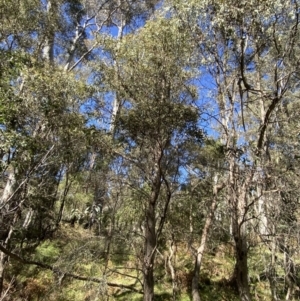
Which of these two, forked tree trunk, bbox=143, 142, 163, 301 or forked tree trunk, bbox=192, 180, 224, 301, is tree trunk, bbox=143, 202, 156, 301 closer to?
forked tree trunk, bbox=143, 142, 163, 301

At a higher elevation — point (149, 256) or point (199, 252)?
point (199, 252)

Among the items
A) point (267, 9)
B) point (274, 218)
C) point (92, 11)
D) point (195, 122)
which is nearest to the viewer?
point (267, 9)

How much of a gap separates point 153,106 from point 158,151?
960mm

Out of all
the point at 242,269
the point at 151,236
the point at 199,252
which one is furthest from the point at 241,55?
the point at 199,252

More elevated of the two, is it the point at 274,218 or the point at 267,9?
the point at 267,9

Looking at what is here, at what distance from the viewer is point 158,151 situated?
22.2 ft

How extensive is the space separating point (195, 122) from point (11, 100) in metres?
3.72

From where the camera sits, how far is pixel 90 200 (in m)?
10.9

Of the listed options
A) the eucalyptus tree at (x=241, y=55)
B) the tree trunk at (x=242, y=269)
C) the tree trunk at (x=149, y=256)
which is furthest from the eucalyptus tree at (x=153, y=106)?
the tree trunk at (x=242, y=269)

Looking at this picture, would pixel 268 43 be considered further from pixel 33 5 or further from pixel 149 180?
pixel 33 5

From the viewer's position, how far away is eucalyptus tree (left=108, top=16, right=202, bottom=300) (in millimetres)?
6418

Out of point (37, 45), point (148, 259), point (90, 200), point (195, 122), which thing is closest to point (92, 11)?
point (37, 45)

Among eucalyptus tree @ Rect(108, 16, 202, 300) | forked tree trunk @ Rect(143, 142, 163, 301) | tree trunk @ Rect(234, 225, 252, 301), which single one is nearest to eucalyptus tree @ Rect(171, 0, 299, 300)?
tree trunk @ Rect(234, 225, 252, 301)

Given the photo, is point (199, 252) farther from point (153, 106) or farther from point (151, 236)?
point (153, 106)
